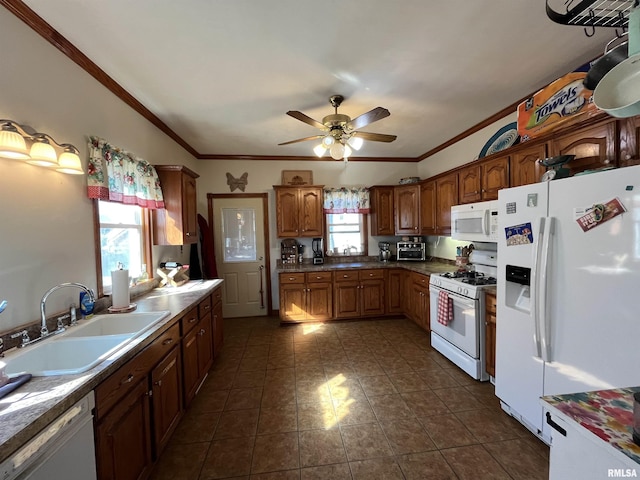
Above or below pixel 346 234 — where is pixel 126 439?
below

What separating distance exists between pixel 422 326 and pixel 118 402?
3.25 meters

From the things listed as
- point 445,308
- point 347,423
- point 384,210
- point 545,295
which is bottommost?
point 347,423

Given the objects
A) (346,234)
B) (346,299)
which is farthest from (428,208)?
(346,299)

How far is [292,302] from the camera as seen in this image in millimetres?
3898

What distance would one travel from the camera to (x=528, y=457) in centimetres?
164

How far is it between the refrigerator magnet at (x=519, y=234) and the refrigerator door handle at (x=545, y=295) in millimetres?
144

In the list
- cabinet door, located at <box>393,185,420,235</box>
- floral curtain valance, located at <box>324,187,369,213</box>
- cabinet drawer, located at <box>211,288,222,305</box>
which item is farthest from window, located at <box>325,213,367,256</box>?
cabinet drawer, located at <box>211,288,222,305</box>

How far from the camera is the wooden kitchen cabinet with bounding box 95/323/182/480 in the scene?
114cm

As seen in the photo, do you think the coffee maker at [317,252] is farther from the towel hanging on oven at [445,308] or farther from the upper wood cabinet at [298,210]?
the towel hanging on oven at [445,308]

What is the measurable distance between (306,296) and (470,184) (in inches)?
100

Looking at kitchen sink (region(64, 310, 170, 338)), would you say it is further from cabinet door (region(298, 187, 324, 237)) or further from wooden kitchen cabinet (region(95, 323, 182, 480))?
cabinet door (region(298, 187, 324, 237))

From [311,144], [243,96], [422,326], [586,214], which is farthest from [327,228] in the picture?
[586,214]

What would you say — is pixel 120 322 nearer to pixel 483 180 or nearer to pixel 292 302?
pixel 292 302

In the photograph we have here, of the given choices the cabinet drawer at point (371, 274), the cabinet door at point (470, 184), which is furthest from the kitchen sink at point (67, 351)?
the cabinet door at point (470, 184)
